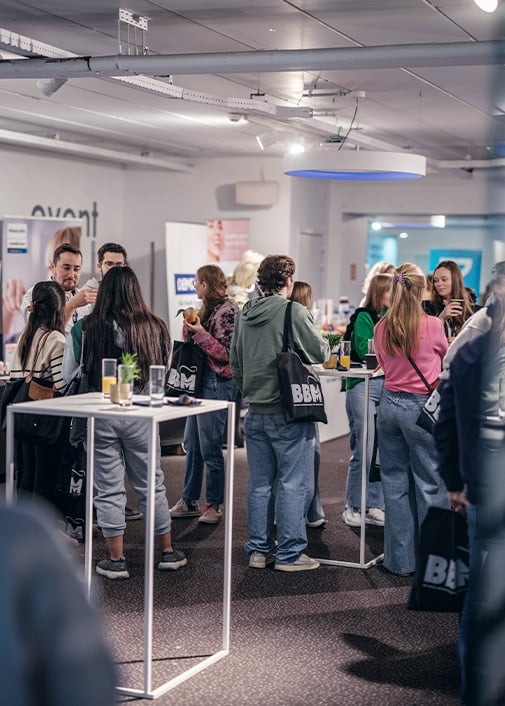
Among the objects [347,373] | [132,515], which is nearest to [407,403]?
[347,373]

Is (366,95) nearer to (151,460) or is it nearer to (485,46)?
(485,46)

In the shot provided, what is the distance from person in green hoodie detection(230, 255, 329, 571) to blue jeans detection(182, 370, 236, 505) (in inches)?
29.9

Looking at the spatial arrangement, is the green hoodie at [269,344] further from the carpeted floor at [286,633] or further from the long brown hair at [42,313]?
the long brown hair at [42,313]

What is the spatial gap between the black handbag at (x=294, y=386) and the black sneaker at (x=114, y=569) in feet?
3.38

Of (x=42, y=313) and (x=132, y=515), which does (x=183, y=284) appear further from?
(x=42, y=313)

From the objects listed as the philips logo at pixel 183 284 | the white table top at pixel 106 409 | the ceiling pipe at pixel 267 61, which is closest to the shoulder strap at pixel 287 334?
the white table top at pixel 106 409

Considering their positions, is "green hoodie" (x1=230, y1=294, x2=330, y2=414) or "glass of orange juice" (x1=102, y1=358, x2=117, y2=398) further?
"green hoodie" (x1=230, y1=294, x2=330, y2=414)

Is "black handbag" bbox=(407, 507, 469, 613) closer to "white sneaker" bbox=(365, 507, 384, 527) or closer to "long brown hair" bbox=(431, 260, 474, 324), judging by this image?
"white sneaker" bbox=(365, 507, 384, 527)

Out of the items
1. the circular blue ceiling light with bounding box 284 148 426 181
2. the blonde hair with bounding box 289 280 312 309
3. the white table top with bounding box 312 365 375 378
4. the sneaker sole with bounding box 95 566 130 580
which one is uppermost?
the circular blue ceiling light with bounding box 284 148 426 181

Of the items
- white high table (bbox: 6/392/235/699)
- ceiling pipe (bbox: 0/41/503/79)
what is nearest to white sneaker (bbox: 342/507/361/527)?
white high table (bbox: 6/392/235/699)

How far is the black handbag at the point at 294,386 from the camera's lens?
15.2 ft

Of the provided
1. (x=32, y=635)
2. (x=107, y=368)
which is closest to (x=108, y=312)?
(x=107, y=368)

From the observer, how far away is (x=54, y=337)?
5020 mm

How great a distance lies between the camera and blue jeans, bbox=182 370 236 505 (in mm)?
5715
